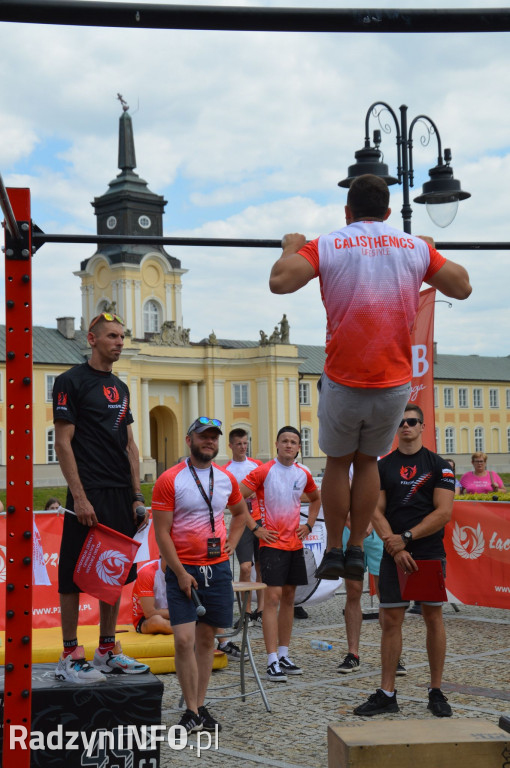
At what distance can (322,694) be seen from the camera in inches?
371

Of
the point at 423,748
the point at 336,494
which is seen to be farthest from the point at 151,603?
the point at 423,748

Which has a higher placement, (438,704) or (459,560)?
(459,560)

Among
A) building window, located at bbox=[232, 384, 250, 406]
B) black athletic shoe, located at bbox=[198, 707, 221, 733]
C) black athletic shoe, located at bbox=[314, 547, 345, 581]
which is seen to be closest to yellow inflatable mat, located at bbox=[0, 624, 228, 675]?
black athletic shoe, located at bbox=[198, 707, 221, 733]

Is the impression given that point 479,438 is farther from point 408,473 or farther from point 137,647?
point 408,473

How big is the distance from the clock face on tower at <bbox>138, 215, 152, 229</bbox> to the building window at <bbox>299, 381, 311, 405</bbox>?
20.1m

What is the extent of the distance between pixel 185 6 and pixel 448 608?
1304cm

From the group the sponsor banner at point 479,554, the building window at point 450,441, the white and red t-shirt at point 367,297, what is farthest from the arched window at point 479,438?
the white and red t-shirt at point 367,297

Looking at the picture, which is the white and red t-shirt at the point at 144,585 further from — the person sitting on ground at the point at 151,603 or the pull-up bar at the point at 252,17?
the pull-up bar at the point at 252,17

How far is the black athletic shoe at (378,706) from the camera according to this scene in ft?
27.7

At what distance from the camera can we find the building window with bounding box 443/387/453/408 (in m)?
98.8

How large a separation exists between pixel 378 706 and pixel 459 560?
5.77m

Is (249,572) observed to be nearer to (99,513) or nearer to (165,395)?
(99,513)

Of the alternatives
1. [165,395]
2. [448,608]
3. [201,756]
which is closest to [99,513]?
[201,756]

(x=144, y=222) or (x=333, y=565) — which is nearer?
(x=333, y=565)
